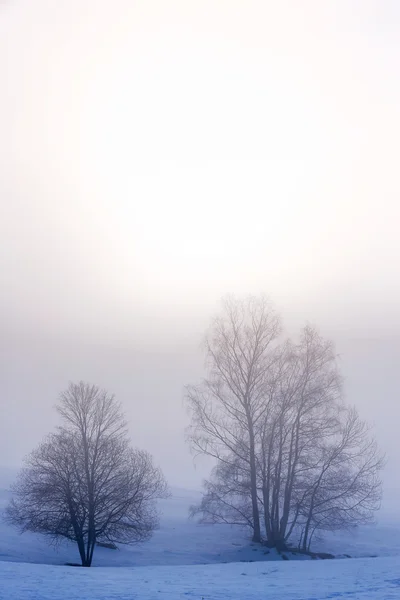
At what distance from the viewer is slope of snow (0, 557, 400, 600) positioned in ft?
55.7

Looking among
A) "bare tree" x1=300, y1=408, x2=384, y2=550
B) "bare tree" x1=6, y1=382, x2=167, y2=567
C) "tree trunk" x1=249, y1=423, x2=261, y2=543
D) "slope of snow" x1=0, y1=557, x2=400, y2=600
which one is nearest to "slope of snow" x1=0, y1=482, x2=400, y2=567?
"tree trunk" x1=249, y1=423, x2=261, y2=543

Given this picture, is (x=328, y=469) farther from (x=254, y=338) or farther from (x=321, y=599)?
(x=321, y=599)

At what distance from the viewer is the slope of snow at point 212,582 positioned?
17.0 m

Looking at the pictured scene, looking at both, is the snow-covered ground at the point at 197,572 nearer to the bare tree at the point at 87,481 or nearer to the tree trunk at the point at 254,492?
the tree trunk at the point at 254,492

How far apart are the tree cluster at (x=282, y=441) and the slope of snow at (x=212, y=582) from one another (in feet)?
27.1

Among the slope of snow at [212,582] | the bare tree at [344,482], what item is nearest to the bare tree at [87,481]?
the slope of snow at [212,582]

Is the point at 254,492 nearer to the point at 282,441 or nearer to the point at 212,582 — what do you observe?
the point at 282,441

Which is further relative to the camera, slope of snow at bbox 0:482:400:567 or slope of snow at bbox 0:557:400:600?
slope of snow at bbox 0:482:400:567

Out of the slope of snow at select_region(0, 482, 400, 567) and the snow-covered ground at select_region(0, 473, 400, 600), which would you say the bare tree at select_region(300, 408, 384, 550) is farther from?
the snow-covered ground at select_region(0, 473, 400, 600)

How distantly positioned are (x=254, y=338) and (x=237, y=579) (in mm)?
16322

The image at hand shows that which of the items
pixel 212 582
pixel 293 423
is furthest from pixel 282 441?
pixel 212 582

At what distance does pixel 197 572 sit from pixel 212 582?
121 inches

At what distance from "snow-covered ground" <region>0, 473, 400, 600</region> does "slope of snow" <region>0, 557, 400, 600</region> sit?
0.03 metres

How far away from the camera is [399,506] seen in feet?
232
